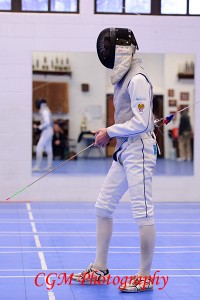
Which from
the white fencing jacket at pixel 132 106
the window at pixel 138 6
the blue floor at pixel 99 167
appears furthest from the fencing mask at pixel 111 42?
the blue floor at pixel 99 167

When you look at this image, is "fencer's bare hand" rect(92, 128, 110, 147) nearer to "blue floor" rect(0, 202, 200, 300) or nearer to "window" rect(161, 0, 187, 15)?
"blue floor" rect(0, 202, 200, 300)

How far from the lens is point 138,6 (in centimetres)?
1290

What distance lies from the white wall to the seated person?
7.33 ft

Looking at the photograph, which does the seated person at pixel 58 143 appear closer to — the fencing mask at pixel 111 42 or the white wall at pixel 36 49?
the white wall at pixel 36 49

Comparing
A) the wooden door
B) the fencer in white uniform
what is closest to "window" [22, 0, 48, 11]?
the wooden door

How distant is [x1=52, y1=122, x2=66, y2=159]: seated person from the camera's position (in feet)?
49.4

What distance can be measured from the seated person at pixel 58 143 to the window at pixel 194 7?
408cm

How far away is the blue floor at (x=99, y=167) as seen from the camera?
13.5m

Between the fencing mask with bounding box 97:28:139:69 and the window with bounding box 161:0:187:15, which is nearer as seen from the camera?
the fencing mask with bounding box 97:28:139:69

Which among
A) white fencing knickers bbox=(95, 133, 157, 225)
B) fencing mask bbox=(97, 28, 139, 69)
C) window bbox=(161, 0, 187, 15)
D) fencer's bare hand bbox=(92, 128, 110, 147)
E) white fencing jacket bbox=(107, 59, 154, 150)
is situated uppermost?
window bbox=(161, 0, 187, 15)

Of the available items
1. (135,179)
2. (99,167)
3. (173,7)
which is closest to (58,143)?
(99,167)

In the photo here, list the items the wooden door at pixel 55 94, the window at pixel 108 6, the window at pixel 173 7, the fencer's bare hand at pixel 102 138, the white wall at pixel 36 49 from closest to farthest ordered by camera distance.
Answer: the fencer's bare hand at pixel 102 138
the white wall at pixel 36 49
the window at pixel 108 6
the window at pixel 173 7
the wooden door at pixel 55 94

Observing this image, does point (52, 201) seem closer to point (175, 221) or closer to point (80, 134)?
point (175, 221)

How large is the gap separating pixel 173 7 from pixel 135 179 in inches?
313
